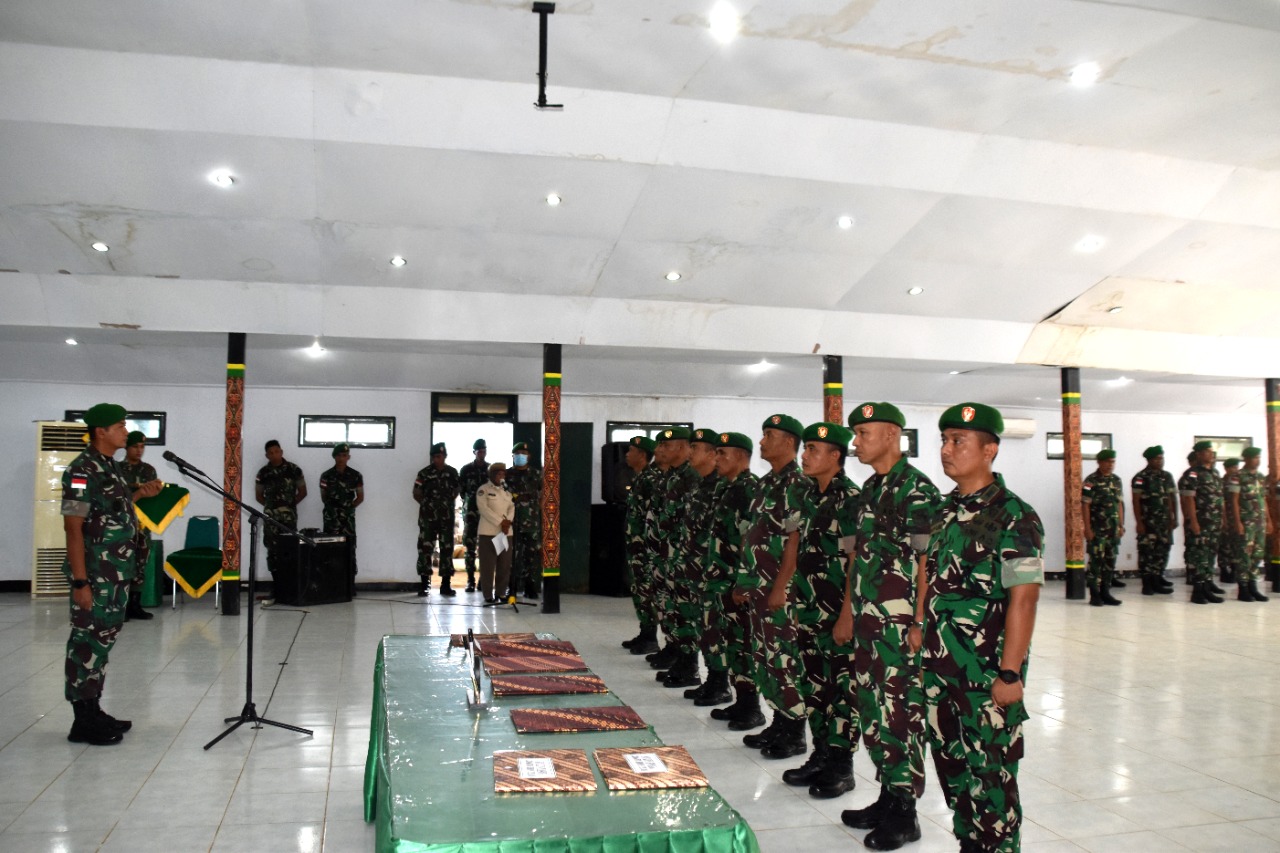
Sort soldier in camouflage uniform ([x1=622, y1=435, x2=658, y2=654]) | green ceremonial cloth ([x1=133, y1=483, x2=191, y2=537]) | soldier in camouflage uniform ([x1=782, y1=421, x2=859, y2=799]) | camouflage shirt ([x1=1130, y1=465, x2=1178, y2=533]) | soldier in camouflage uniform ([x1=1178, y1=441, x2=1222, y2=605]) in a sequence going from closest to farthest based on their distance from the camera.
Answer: soldier in camouflage uniform ([x1=782, y1=421, x2=859, y2=799]), soldier in camouflage uniform ([x1=622, y1=435, x2=658, y2=654]), green ceremonial cloth ([x1=133, y1=483, x2=191, y2=537]), soldier in camouflage uniform ([x1=1178, y1=441, x2=1222, y2=605]), camouflage shirt ([x1=1130, y1=465, x2=1178, y2=533])

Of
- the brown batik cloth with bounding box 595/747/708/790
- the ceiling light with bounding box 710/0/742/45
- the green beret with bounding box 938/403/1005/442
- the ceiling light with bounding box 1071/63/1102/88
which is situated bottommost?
the brown batik cloth with bounding box 595/747/708/790

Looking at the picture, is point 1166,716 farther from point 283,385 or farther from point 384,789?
point 283,385

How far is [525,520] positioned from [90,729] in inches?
219

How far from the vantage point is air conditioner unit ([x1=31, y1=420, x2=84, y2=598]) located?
965 cm

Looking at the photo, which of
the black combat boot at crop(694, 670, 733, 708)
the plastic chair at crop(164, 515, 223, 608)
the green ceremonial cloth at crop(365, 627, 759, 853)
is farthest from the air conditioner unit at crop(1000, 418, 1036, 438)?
the green ceremonial cloth at crop(365, 627, 759, 853)

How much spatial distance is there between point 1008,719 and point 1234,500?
1045cm

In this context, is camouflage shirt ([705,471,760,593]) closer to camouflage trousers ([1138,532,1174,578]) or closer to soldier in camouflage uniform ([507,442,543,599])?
soldier in camouflage uniform ([507,442,543,599])

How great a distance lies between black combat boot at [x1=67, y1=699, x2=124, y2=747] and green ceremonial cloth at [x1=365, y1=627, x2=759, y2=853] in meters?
2.82

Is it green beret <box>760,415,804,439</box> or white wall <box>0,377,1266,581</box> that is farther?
white wall <box>0,377,1266,581</box>

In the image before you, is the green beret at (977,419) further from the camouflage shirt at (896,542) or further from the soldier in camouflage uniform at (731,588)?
the soldier in camouflage uniform at (731,588)

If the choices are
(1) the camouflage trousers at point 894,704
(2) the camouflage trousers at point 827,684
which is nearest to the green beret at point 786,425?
(2) the camouflage trousers at point 827,684

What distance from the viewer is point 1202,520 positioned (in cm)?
1089

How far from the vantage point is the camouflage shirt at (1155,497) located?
10852mm

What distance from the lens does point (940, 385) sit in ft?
40.2
